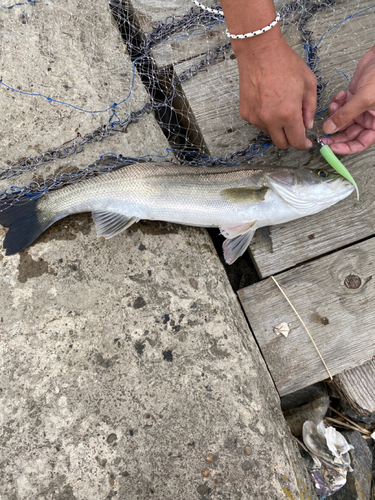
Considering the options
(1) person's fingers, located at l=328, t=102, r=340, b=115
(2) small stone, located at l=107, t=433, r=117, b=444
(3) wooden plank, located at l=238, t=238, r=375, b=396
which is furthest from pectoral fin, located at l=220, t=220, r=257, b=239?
(2) small stone, located at l=107, t=433, r=117, b=444

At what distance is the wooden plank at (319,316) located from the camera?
103 inches

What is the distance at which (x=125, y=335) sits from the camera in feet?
7.45

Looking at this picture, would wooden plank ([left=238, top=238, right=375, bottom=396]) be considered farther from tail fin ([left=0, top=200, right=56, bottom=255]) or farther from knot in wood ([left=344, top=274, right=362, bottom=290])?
tail fin ([left=0, top=200, right=56, bottom=255])

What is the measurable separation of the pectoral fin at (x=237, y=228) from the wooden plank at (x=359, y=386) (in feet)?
4.72

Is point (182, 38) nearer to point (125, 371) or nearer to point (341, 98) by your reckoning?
point (341, 98)

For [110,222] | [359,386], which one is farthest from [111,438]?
[359,386]

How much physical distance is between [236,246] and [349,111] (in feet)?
3.75

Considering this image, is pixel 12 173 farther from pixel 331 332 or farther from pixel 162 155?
pixel 331 332

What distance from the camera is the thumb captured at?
1.98m

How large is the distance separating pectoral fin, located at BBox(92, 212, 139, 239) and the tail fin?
335 millimetres

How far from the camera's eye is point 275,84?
189 centimetres

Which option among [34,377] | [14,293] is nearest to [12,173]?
[14,293]

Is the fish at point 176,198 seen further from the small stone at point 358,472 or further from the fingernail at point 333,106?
the small stone at point 358,472

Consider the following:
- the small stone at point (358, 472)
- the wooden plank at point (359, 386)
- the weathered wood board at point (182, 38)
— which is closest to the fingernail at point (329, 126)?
the weathered wood board at point (182, 38)
